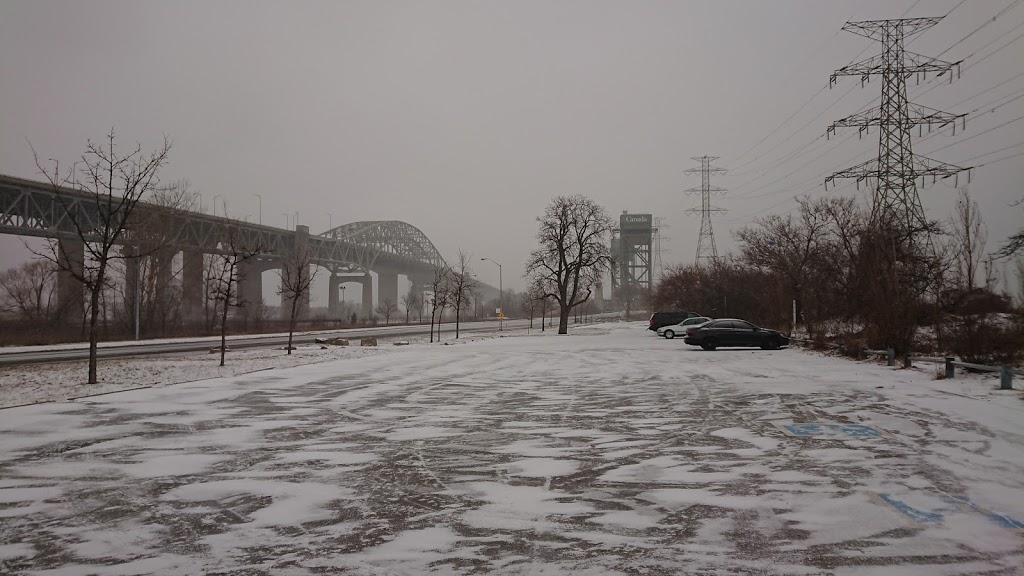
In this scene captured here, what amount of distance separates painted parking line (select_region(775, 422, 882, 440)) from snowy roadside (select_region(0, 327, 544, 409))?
13.7m

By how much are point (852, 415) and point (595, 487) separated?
6652 millimetres

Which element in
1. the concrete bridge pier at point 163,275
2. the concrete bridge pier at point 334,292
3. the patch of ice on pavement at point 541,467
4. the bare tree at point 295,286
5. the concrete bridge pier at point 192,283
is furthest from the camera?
the concrete bridge pier at point 334,292

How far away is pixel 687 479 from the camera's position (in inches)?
277

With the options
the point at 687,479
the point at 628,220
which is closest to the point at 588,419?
the point at 687,479

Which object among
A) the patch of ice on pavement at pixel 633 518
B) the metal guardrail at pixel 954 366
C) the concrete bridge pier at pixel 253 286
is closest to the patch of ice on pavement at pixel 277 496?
the patch of ice on pavement at pixel 633 518

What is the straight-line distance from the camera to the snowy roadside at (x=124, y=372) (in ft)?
49.4

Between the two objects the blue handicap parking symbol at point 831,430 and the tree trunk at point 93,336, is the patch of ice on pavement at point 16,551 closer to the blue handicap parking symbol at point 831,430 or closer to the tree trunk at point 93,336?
the blue handicap parking symbol at point 831,430

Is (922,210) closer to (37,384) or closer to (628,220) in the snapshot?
(37,384)

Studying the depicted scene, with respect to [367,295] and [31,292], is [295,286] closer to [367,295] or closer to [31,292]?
[31,292]

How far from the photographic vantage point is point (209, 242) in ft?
248

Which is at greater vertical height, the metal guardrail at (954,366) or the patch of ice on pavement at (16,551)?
the metal guardrail at (954,366)

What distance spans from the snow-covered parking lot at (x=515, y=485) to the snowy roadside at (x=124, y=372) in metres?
2.33

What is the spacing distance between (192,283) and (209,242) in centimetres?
1480

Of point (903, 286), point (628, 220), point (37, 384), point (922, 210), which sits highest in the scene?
point (628, 220)
